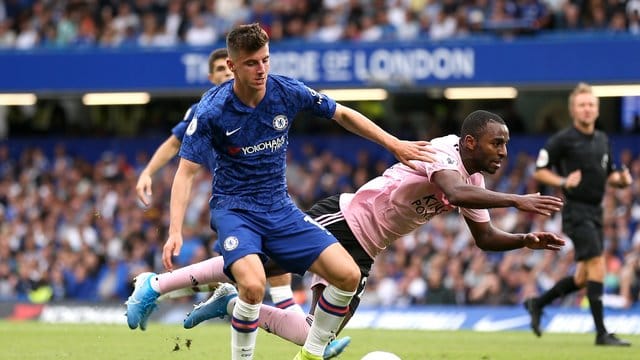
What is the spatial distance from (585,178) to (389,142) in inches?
208

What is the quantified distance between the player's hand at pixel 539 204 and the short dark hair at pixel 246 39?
1.96m

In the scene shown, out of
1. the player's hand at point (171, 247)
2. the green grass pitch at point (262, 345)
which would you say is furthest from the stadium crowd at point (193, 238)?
the player's hand at point (171, 247)

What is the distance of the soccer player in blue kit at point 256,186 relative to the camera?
8094 mm

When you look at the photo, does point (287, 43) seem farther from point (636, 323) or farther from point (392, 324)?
point (636, 323)

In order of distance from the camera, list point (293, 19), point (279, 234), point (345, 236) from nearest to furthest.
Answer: point (279, 234) → point (345, 236) → point (293, 19)

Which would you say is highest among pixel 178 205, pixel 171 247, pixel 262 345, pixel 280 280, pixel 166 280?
pixel 178 205

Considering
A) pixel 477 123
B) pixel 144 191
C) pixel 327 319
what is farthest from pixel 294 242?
pixel 144 191

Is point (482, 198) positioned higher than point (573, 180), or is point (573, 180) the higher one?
point (482, 198)

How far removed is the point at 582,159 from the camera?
512 inches

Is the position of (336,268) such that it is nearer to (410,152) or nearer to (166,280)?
(410,152)

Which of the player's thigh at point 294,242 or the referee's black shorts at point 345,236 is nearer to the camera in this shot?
the player's thigh at point 294,242

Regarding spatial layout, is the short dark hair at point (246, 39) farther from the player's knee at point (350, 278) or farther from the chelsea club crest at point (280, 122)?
the player's knee at point (350, 278)

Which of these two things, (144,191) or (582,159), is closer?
(144,191)

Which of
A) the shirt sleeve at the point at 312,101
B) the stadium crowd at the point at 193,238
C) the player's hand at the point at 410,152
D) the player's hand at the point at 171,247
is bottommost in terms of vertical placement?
the stadium crowd at the point at 193,238
